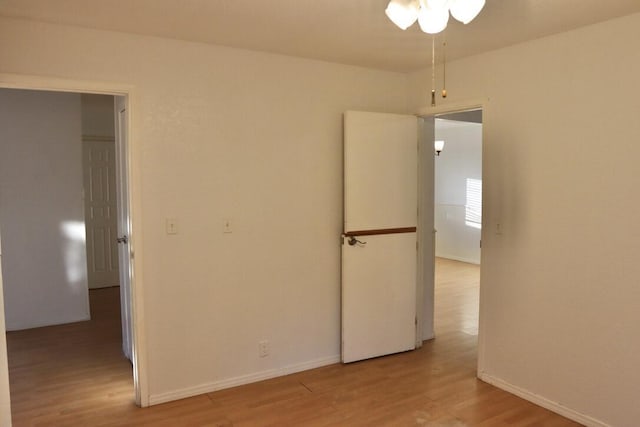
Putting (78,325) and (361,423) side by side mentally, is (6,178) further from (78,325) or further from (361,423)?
(361,423)

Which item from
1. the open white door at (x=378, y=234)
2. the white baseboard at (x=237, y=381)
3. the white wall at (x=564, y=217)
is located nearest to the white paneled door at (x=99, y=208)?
the white baseboard at (x=237, y=381)

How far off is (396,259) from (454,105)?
1.32 meters

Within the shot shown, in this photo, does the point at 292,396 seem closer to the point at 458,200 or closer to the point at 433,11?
the point at 433,11

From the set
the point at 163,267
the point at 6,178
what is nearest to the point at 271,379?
the point at 163,267

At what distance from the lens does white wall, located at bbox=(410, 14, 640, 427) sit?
8.85 ft

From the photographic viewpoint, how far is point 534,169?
314 cm

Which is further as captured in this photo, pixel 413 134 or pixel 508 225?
pixel 413 134

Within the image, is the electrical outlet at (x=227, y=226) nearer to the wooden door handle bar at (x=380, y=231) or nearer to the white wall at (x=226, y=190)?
the white wall at (x=226, y=190)

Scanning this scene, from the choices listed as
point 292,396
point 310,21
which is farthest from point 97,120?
point 292,396

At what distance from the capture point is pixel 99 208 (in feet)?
21.0

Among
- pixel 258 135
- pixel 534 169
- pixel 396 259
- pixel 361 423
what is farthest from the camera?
pixel 396 259

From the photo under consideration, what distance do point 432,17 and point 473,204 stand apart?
23.7 feet

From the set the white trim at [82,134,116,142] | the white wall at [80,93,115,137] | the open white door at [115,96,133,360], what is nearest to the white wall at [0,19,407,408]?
the open white door at [115,96,133,360]

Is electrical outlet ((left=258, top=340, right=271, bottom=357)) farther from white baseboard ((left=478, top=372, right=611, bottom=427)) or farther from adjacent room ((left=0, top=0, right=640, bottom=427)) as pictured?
white baseboard ((left=478, top=372, right=611, bottom=427))
